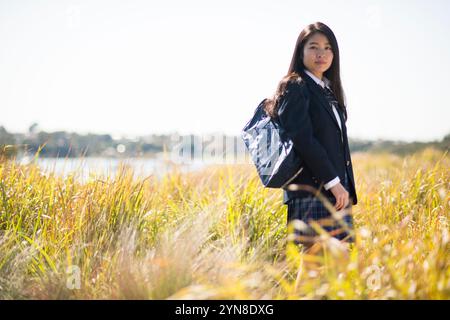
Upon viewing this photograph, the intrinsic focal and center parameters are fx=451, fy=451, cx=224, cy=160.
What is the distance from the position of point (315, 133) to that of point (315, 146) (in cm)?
18

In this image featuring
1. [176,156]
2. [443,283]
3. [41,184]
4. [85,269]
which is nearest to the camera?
→ [443,283]

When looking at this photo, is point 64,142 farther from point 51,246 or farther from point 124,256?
point 124,256

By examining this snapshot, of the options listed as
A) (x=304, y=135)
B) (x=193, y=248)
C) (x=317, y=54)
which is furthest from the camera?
(x=317, y=54)

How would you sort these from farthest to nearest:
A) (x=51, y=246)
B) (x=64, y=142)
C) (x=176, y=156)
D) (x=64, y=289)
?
(x=176, y=156), (x=64, y=142), (x=51, y=246), (x=64, y=289)

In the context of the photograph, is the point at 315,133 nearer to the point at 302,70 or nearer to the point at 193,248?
the point at 302,70

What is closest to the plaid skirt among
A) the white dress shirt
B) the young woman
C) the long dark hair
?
the young woman

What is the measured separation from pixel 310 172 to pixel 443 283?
2.83ft

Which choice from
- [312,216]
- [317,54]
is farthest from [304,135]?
[317,54]

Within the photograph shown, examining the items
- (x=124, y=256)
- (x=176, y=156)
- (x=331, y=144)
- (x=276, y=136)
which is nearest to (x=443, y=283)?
(x=331, y=144)

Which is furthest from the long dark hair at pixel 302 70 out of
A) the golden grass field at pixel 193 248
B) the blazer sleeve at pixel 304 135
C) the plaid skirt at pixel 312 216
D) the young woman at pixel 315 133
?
the golden grass field at pixel 193 248

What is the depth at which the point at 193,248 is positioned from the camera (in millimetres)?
2516

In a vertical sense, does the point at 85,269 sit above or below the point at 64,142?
below

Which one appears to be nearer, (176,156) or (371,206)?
(371,206)

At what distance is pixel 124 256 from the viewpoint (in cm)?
244
